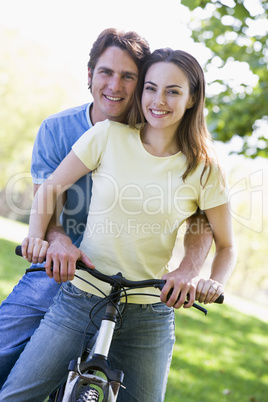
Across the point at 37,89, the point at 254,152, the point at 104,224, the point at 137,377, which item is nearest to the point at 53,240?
the point at 104,224

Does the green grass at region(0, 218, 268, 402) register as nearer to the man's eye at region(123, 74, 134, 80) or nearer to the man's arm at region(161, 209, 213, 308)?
the man's arm at region(161, 209, 213, 308)

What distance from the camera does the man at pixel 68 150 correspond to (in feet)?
9.15

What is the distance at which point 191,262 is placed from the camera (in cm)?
261

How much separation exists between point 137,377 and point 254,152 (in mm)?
6740

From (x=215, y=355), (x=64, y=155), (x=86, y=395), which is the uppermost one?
(x=64, y=155)

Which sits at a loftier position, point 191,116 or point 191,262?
point 191,116

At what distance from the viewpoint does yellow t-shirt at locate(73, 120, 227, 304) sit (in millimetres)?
2518

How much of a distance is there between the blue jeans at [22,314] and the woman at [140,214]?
0.37 m

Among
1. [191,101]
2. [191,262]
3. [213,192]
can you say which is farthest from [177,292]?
[191,101]

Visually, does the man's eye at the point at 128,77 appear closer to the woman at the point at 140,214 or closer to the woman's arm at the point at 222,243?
the woman at the point at 140,214

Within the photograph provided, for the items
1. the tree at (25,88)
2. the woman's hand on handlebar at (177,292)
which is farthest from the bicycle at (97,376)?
the tree at (25,88)

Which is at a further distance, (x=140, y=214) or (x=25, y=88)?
(x=25, y=88)

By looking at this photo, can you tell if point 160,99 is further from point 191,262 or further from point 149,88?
point 191,262

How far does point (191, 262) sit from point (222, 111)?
602cm
